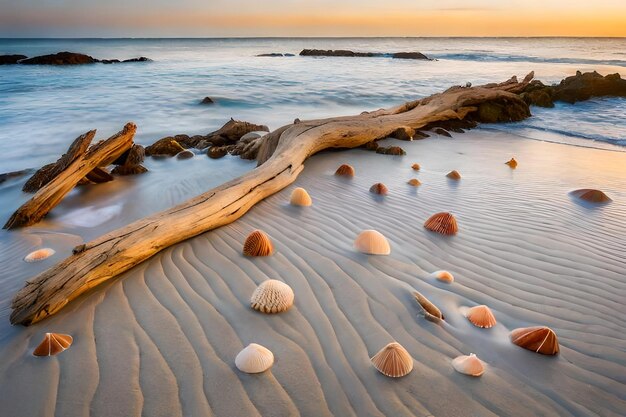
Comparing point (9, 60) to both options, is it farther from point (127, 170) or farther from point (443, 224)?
→ point (443, 224)

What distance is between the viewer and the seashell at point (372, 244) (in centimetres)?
347

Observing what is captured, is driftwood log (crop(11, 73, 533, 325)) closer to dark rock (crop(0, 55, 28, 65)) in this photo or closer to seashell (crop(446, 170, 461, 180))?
seashell (crop(446, 170, 461, 180))

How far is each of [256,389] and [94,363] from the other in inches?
35.0

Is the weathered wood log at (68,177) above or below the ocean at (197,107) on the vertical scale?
above

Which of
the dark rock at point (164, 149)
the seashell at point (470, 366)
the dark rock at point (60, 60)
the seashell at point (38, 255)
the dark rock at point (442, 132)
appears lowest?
the dark rock at point (60, 60)

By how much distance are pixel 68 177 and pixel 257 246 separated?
307cm

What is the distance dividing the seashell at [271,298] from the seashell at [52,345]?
3.53 feet

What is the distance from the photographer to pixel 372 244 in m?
3.49

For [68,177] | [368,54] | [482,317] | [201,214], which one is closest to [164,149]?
[68,177]

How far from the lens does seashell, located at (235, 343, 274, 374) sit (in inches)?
83.9

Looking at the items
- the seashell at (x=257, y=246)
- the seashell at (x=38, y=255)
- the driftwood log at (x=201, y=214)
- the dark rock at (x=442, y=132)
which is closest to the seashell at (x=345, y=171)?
the driftwood log at (x=201, y=214)

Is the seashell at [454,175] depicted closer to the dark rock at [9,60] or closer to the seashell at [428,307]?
the seashell at [428,307]

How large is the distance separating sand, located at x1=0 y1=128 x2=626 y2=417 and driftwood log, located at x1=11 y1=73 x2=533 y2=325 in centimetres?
11

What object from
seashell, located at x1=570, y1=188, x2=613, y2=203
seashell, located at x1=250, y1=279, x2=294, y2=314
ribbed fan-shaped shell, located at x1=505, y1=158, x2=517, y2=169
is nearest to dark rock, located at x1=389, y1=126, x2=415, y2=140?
ribbed fan-shaped shell, located at x1=505, y1=158, x2=517, y2=169
